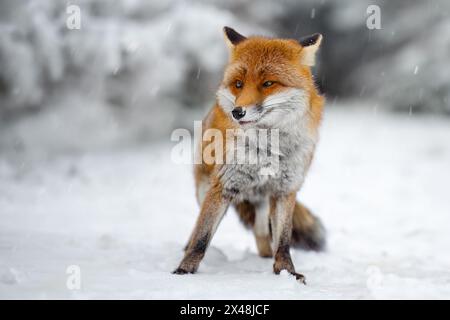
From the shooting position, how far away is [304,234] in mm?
5340

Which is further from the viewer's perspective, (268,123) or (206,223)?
(206,223)

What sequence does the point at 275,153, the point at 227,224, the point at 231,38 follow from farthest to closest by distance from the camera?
the point at 227,224 < the point at 231,38 < the point at 275,153

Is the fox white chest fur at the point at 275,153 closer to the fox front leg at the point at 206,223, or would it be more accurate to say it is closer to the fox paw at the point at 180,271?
the fox front leg at the point at 206,223

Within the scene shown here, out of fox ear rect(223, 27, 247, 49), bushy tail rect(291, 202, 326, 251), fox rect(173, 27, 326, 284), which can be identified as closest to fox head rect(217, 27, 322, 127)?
fox rect(173, 27, 326, 284)

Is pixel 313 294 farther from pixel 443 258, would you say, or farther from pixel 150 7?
pixel 150 7

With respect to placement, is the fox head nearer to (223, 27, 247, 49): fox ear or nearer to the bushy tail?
(223, 27, 247, 49): fox ear

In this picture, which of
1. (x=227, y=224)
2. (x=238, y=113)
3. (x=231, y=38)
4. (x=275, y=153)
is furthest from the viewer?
(x=227, y=224)

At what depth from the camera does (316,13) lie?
40.0 feet

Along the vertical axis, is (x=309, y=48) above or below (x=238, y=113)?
above

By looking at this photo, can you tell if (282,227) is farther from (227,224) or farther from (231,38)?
(227,224)

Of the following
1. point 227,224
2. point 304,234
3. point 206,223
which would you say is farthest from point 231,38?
point 227,224

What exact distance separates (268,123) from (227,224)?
11.2 feet

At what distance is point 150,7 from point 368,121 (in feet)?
19.8
